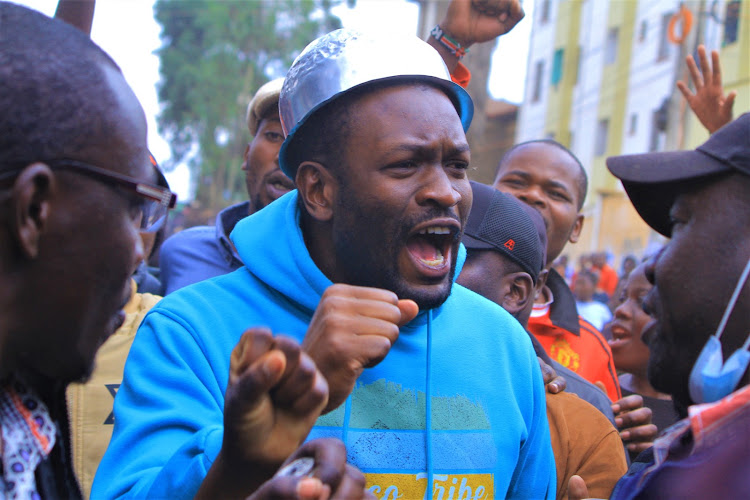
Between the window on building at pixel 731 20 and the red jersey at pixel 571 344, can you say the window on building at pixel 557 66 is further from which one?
the red jersey at pixel 571 344

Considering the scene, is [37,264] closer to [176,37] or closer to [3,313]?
[3,313]

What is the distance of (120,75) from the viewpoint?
1.64 meters

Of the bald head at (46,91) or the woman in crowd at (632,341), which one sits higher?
the bald head at (46,91)

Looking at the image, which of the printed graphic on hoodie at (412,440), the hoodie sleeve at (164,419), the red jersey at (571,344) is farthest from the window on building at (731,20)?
the hoodie sleeve at (164,419)

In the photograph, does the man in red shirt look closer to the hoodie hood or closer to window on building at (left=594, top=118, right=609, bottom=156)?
the hoodie hood

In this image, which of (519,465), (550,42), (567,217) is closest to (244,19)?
(550,42)

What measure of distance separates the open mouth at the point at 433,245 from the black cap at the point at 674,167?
52 cm

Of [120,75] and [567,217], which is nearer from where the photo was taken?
[120,75]

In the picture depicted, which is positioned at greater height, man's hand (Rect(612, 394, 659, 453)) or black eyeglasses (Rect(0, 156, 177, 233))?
black eyeglasses (Rect(0, 156, 177, 233))

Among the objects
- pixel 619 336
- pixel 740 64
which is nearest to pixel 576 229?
pixel 619 336

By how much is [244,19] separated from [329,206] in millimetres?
29770

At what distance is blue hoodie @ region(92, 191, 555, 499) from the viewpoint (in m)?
1.94

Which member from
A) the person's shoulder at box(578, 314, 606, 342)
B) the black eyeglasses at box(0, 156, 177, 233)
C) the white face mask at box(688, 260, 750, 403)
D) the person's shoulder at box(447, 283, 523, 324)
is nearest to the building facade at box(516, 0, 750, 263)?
the person's shoulder at box(578, 314, 606, 342)

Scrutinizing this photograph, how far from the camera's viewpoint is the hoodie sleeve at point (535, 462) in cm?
233
